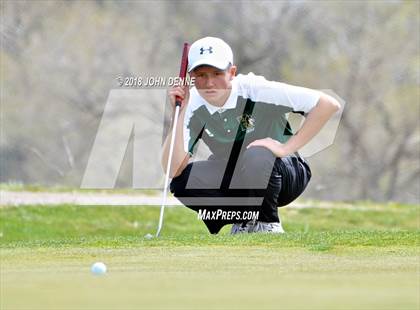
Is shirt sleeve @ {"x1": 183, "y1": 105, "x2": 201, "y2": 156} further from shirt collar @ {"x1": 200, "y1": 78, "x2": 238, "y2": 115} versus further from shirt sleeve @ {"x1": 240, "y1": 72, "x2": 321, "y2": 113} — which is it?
shirt sleeve @ {"x1": 240, "y1": 72, "x2": 321, "y2": 113}

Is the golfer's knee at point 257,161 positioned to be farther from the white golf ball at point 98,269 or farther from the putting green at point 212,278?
the white golf ball at point 98,269

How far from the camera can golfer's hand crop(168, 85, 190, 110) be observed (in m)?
8.09

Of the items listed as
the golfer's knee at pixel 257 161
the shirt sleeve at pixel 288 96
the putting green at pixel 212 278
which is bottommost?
the putting green at pixel 212 278

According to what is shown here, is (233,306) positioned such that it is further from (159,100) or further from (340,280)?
(159,100)

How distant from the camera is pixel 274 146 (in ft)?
25.7

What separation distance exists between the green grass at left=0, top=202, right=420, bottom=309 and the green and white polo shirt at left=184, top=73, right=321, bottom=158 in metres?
1.01

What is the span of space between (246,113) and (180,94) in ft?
1.66

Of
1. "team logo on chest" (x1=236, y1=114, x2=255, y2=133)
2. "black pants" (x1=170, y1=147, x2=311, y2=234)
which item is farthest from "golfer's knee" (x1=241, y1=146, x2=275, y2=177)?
"team logo on chest" (x1=236, y1=114, x2=255, y2=133)

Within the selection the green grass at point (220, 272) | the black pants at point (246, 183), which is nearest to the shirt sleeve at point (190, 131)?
the black pants at point (246, 183)

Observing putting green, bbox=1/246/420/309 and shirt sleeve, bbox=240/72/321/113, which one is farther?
shirt sleeve, bbox=240/72/321/113

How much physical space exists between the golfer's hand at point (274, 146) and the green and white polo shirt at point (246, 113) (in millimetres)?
251

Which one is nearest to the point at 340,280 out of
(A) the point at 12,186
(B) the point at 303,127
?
(B) the point at 303,127

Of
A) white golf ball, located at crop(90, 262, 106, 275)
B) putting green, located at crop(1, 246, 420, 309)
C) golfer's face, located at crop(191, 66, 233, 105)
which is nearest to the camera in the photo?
putting green, located at crop(1, 246, 420, 309)

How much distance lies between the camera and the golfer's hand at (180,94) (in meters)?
8.09
